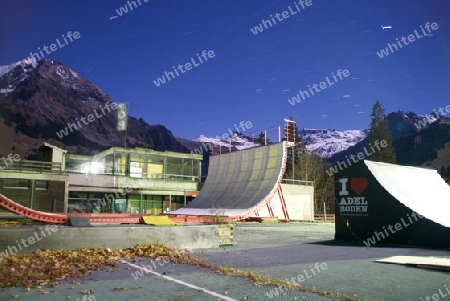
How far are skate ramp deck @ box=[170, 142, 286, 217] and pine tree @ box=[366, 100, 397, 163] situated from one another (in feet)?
99.0

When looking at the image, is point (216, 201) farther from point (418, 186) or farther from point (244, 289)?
point (244, 289)

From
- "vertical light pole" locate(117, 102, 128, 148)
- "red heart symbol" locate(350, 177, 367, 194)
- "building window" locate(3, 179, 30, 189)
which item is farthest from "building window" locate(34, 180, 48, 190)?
"red heart symbol" locate(350, 177, 367, 194)

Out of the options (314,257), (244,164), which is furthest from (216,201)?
(314,257)

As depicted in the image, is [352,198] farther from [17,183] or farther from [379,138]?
[379,138]

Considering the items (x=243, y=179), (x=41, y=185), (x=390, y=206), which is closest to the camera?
(x=390, y=206)

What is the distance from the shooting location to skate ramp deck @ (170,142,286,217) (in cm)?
2675

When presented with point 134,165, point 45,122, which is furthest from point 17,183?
point 45,122

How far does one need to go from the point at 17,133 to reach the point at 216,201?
401ft

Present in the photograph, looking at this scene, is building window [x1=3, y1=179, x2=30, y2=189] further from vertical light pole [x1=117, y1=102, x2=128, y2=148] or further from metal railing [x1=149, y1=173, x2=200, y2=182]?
vertical light pole [x1=117, y1=102, x2=128, y2=148]

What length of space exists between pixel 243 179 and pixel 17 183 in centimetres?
2013

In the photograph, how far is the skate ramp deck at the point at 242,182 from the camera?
26.8 m

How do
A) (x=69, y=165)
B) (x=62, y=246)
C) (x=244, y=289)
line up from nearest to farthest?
(x=244, y=289), (x=62, y=246), (x=69, y=165)

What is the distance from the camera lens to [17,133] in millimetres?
126000

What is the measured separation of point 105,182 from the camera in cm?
3581
